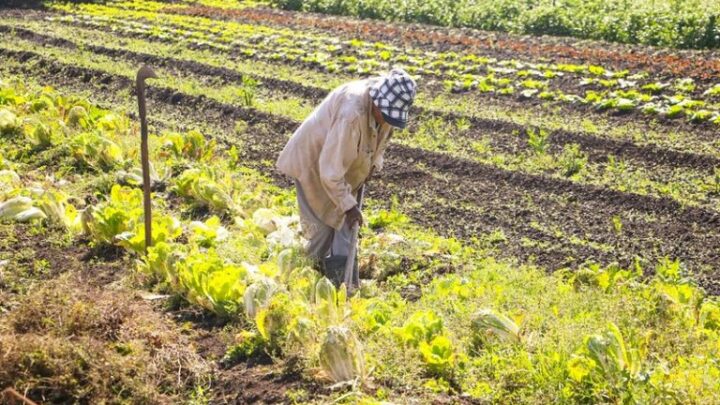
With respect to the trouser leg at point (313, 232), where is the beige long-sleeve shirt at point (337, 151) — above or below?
above

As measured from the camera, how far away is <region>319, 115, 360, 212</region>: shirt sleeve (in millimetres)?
4961

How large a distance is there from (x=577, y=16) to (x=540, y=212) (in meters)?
9.87

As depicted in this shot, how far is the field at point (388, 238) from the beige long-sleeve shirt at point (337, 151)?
1.44ft

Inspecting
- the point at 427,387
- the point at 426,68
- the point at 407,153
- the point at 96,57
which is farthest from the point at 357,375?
the point at 96,57

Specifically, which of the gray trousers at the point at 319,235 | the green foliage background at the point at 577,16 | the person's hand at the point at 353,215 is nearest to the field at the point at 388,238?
the gray trousers at the point at 319,235

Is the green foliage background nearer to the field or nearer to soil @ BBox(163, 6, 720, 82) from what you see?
soil @ BBox(163, 6, 720, 82)

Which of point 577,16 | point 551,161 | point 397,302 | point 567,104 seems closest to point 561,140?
point 551,161

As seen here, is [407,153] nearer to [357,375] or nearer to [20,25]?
[357,375]

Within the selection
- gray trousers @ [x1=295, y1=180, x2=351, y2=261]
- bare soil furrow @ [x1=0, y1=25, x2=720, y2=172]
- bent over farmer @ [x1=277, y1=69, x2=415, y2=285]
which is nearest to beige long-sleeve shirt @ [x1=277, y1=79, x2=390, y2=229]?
bent over farmer @ [x1=277, y1=69, x2=415, y2=285]

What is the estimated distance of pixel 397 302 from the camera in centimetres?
527

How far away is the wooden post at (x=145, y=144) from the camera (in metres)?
4.88

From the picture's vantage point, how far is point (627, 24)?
15359 mm

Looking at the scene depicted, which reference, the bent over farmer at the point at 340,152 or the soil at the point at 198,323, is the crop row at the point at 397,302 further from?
the bent over farmer at the point at 340,152

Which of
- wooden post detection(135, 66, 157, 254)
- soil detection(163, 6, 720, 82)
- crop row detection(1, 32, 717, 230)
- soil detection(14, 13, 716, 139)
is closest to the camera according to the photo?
wooden post detection(135, 66, 157, 254)
